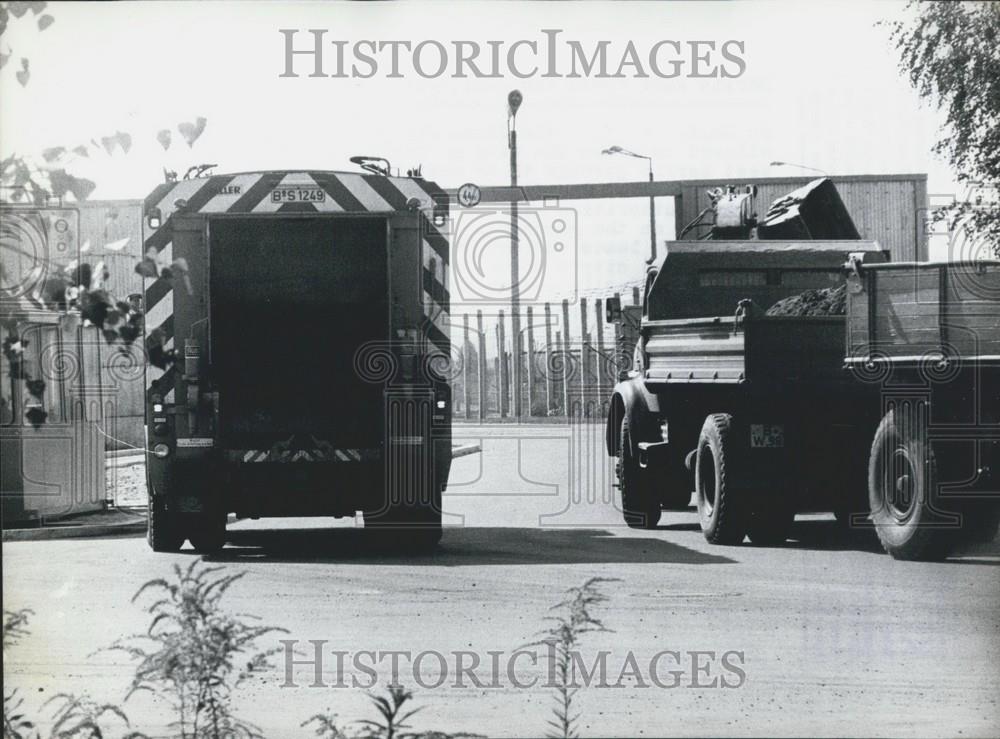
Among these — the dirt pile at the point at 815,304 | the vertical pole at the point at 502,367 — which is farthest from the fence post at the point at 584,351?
the dirt pile at the point at 815,304

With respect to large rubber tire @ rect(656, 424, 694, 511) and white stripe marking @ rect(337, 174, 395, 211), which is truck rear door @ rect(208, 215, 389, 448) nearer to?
white stripe marking @ rect(337, 174, 395, 211)

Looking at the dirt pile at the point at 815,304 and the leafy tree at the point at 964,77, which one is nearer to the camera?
the leafy tree at the point at 964,77

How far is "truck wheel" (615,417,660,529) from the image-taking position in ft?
29.6

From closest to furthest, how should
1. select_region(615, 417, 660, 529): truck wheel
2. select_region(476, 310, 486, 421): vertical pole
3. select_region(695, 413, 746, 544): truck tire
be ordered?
select_region(476, 310, 486, 421): vertical pole
select_region(615, 417, 660, 529): truck wheel
select_region(695, 413, 746, 544): truck tire

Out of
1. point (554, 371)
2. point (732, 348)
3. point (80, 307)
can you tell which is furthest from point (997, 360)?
point (80, 307)

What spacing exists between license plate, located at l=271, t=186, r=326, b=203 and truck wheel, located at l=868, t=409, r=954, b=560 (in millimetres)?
3873

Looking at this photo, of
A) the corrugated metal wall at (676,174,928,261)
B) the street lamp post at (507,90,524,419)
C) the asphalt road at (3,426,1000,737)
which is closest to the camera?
the asphalt road at (3,426,1000,737)

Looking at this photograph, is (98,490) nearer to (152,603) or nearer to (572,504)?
(152,603)

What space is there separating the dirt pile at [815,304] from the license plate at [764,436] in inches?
30.5

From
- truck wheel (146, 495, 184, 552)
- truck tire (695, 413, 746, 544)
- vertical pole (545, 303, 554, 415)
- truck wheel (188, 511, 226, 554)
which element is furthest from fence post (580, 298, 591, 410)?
truck wheel (146, 495, 184, 552)

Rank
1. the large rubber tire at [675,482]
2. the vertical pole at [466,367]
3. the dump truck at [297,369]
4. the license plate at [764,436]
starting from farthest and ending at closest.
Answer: the large rubber tire at [675,482], the license plate at [764,436], the dump truck at [297,369], the vertical pole at [466,367]

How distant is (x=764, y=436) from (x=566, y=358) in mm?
2477

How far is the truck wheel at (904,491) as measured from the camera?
8812 millimetres

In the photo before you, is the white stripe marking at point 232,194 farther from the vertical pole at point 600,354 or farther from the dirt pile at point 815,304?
the dirt pile at point 815,304
